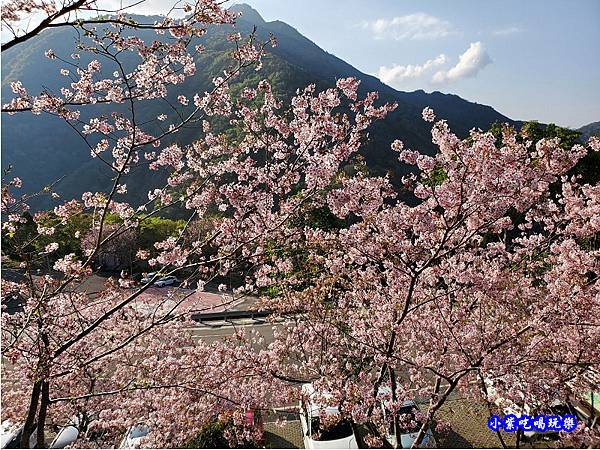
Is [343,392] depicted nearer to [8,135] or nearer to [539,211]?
[539,211]

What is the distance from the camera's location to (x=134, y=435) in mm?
5633

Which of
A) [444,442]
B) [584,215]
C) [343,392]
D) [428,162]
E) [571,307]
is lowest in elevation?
[444,442]

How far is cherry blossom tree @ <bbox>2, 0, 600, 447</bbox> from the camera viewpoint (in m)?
2.86

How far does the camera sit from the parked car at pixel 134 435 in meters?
5.22

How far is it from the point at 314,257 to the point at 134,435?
3460 mm

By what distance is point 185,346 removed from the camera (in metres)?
6.07

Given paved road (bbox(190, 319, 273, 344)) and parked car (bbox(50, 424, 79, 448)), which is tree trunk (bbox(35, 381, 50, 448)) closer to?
parked car (bbox(50, 424, 79, 448))

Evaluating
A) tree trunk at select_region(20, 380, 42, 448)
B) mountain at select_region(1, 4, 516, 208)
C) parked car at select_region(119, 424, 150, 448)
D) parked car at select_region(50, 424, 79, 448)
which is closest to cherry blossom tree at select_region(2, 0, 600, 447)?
tree trunk at select_region(20, 380, 42, 448)

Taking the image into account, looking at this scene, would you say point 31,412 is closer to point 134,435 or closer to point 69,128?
point 134,435

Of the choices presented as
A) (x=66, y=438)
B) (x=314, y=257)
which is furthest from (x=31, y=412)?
(x=66, y=438)

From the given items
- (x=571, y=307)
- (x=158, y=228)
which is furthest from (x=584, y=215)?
(x=158, y=228)

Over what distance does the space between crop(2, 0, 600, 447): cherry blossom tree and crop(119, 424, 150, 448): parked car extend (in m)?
0.34

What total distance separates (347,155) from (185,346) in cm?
401

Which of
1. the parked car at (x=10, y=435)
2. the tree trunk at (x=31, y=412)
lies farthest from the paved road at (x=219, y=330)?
the tree trunk at (x=31, y=412)
